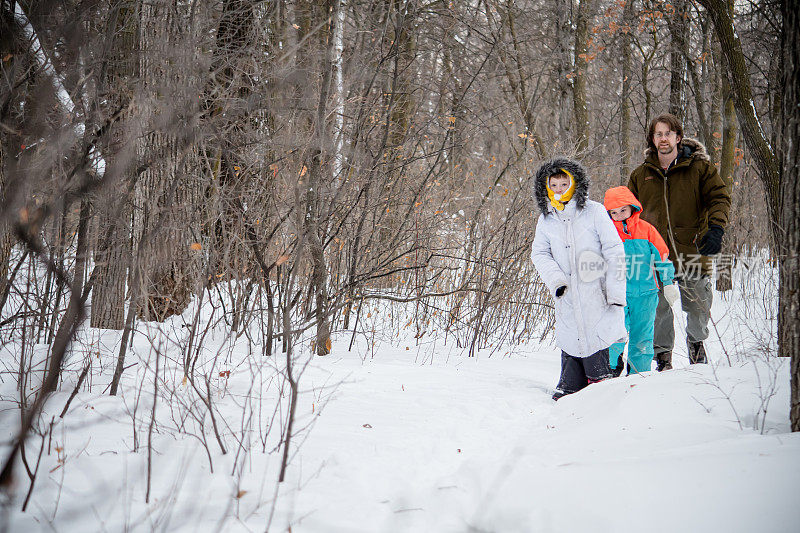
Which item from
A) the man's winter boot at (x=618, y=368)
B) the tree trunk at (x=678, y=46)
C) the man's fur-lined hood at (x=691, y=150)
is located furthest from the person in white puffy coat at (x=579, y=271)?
the tree trunk at (x=678, y=46)

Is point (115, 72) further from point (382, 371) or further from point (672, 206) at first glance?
point (672, 206)

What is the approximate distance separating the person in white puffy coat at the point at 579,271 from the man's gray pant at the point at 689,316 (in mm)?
716

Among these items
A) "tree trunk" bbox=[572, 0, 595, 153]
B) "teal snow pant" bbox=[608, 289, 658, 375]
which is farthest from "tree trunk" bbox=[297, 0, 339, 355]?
"tree trunk" bbox=[572, 0, 595, 153]

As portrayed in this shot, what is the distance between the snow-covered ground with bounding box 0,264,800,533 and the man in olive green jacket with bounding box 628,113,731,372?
0.90 meters

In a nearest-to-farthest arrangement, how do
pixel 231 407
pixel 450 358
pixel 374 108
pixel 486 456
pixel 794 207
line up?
pixel 794 207, pixel 486 456, pixel 231 407, pixel 374 108, pixel 450 358

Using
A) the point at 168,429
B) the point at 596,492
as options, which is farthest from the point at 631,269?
the point at 168,429

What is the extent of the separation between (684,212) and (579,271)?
48.7 inches

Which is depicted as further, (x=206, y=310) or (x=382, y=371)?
(x=206, y=310)

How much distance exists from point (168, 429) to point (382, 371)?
5.71 feet

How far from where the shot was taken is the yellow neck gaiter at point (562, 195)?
3.78 metres

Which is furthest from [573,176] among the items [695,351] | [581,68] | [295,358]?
[581,68]

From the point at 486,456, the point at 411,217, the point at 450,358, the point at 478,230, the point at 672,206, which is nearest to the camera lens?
the point at 486,456

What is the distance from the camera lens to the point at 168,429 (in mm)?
2611

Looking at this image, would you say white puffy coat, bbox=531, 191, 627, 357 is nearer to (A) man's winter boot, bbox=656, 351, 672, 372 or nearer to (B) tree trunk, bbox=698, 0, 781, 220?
(A) man's winter boot, bbox=656, 351, 672, 372
